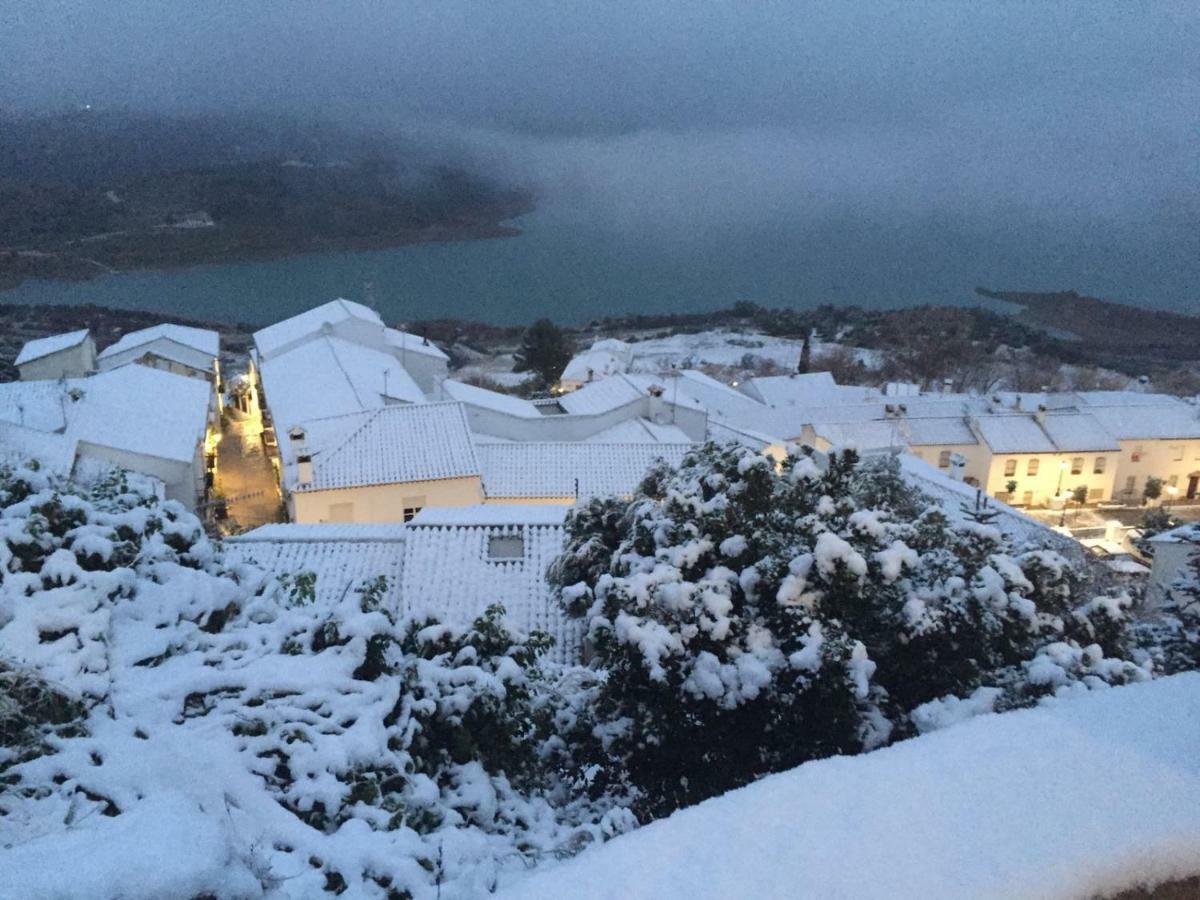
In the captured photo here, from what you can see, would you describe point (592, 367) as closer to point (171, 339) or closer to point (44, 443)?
point (171, 339)

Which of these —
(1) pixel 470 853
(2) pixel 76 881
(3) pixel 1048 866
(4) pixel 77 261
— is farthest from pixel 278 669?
(4) pixel 77 261

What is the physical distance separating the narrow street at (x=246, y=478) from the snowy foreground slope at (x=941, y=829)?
1793 cm

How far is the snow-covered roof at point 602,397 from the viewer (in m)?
23.0

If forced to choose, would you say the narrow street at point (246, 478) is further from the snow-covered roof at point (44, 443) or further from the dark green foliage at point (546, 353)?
the dark green foliage at point (546, 353)

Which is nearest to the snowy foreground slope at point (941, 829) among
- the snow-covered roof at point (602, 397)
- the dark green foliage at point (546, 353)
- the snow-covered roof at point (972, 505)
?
the snow-covered roof at point (972, 505)

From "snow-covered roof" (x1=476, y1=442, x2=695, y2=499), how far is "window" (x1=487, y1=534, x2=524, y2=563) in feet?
16.0

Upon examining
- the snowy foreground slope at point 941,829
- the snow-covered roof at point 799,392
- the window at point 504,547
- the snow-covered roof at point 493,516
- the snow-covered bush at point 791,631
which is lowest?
the snow-covered roof at point 799,392

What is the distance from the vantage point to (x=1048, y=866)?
7.97 ft

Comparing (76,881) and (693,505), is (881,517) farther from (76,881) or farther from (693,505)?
(76,881)

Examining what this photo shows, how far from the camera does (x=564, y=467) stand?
17672mm

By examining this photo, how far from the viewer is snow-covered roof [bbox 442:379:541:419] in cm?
2183

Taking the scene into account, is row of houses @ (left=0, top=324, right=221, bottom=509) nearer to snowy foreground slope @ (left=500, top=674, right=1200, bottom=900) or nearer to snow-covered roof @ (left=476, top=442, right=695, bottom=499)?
snow-covered roof @ (left=476, top=442, right=695, bottom=499)

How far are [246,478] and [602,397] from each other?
1018 centimetres

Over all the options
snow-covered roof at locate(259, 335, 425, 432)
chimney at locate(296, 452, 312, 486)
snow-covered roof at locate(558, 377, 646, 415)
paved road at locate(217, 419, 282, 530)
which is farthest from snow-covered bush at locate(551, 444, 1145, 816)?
snow-covered roof at locate(558, 377, 646, 415)
